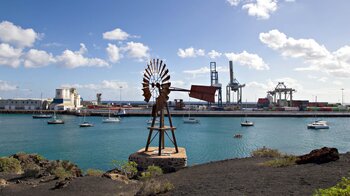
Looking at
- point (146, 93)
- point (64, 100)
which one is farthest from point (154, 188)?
point (64, 100)

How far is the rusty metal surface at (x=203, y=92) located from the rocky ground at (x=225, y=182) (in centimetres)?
558

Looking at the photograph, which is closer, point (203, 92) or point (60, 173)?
point (60, 173)

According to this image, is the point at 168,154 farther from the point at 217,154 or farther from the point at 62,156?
the point at 62,156

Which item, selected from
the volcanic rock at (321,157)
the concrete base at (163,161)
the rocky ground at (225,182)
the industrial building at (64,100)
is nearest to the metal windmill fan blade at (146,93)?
the concrete base at (163,161)

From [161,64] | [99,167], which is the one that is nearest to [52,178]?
[161,64]

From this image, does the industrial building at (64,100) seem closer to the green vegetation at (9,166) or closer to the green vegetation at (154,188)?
the green vegetation at (9,166)

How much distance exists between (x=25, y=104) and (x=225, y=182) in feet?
556

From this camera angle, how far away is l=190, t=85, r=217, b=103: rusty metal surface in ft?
68.2

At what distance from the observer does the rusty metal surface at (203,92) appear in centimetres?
2080

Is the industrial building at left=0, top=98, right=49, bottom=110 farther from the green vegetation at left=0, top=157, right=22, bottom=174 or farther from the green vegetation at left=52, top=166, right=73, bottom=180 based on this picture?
the green vegetation at left=52, top=166, right=73, bottom=180

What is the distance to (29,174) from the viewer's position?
16.7 meters

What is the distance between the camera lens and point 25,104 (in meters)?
161

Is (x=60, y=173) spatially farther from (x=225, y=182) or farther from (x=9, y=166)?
(x=225, y=182)

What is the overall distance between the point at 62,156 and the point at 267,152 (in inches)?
1148
